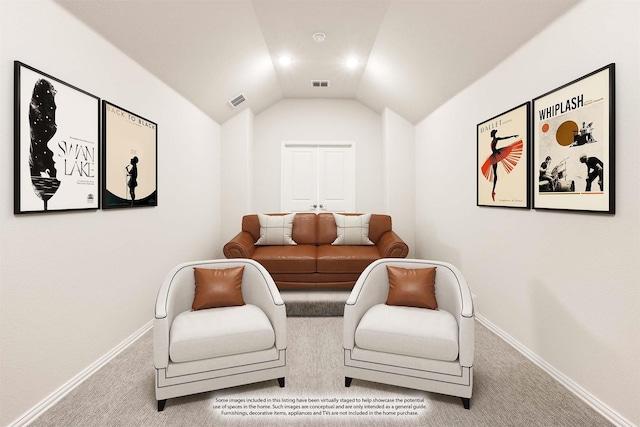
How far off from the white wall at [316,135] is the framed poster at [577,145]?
3.48m

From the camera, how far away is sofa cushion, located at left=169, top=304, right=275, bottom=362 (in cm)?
190

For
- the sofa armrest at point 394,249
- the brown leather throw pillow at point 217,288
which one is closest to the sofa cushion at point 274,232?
the sofa armrest at point 394,249

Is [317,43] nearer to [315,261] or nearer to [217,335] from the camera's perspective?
[315,261]

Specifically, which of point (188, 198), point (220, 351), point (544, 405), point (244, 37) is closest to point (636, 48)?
point (544, 405)

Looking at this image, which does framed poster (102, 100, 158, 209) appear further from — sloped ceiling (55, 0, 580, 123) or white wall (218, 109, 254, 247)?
white wall (218, 109, 254, 247)

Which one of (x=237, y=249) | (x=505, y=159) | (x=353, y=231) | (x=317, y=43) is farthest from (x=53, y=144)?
(x=505, y=159)

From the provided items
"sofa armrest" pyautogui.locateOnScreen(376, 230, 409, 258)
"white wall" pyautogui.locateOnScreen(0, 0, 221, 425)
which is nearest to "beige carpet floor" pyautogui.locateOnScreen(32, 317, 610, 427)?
"white wall" pyautogui.locateOnScreen(0, 0, 221, 425)

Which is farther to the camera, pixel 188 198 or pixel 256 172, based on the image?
pixel 256 172

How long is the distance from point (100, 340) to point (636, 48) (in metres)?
3.78

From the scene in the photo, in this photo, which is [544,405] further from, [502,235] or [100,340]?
[100,340]

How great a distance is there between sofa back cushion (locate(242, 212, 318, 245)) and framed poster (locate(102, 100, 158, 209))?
141 cm

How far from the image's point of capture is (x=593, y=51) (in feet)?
6.28

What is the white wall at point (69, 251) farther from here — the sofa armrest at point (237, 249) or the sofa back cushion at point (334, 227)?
the sofa back cushion at point (334, 227)

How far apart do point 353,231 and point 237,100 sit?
2.61 meters
